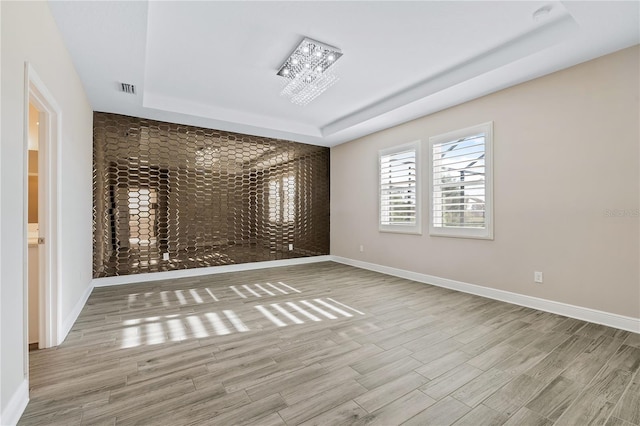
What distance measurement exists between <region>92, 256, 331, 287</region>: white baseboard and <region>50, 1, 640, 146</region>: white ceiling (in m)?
2.57

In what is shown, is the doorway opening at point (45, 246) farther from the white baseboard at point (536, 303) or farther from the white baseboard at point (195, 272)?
the white baseboard at point (536, 303)

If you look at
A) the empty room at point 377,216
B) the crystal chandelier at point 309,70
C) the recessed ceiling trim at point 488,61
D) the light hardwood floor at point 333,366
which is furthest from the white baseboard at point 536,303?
the crystal chandelier at point 309,70

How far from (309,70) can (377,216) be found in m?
3.01

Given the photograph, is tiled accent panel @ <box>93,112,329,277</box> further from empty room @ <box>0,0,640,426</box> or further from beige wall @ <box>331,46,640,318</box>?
beige wall @ <box>331,46,640,318</box>

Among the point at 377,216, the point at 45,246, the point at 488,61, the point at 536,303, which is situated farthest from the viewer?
the point at 377,216

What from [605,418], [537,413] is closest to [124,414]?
[537,413]

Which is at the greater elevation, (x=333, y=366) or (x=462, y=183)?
(x=462, y=183)

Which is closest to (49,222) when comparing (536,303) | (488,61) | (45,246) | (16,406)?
(45,246)

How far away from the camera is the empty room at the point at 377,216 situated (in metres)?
1.67

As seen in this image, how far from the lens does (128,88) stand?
3490 mm

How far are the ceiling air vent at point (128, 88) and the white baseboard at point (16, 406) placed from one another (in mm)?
3132

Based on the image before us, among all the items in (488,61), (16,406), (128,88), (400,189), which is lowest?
(16,406)

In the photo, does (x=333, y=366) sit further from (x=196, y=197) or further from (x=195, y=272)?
(x=196, y=197)

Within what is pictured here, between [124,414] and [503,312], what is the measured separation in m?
3.47
